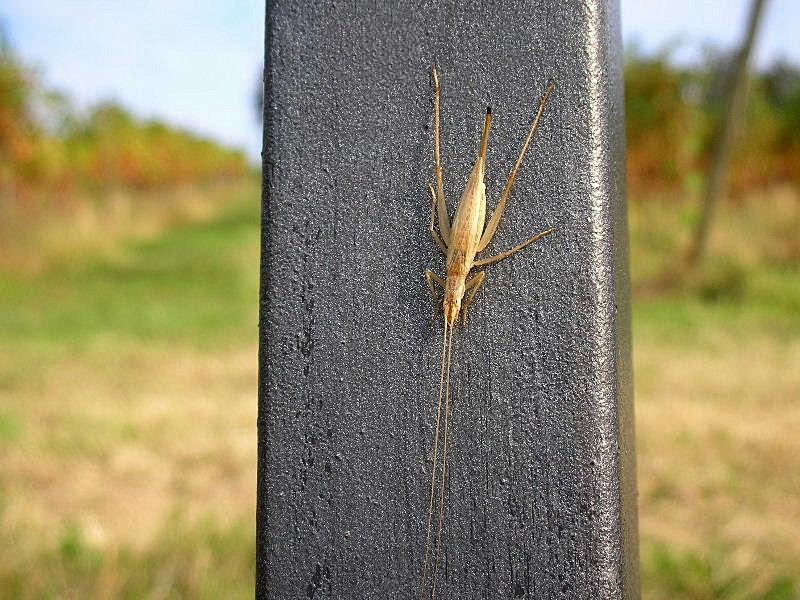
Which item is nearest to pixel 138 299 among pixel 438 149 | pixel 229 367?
pixel 229 367

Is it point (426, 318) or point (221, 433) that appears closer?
point (426, 318)

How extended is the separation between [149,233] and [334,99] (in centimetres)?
1394

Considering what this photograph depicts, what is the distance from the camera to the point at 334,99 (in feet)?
3.50

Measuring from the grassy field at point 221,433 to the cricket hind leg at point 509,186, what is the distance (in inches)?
57.9

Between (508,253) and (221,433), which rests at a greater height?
(508,253)

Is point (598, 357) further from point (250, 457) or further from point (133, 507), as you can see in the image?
point (250, 457)

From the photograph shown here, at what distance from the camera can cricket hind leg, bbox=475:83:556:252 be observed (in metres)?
1.02

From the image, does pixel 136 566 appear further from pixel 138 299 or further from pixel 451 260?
pixel 138 299

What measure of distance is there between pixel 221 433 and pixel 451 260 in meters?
3.27

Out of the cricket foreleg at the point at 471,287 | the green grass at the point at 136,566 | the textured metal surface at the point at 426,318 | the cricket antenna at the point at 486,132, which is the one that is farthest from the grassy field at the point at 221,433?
the cricket antenna at the point at 486,132

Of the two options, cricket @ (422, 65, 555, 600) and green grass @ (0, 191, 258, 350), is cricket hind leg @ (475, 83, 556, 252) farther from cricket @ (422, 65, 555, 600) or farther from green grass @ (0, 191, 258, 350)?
green grass @ (0, 191, 258, 350)

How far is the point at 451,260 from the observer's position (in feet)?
3.38

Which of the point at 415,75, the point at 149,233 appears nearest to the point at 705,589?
the point at 415,75

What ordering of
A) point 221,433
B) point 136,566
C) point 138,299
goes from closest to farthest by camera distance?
point 136,566, point 221,433, point 138,299
